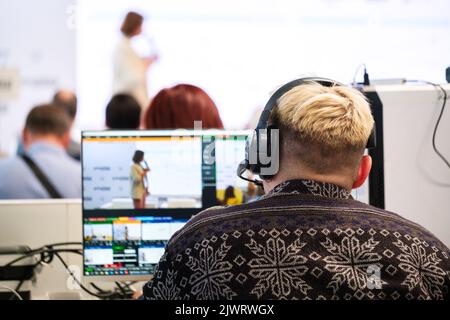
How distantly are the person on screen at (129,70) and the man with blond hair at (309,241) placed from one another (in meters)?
3.19

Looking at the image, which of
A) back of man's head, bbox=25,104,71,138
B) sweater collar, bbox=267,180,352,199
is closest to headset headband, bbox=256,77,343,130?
sweater collar, bbox=267,180,352,199

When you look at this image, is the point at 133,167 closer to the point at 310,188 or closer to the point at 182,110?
the point at 182,110

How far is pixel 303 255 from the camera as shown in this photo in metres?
0.96

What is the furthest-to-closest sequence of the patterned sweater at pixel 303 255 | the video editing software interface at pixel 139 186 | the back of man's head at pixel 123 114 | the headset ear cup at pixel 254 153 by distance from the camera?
the back of man's head at pixel 123 114 < the video editing software interface at pixel 139 186 < the headset ear cup at pixel 254 153 < the patterned sweater at pixel 303 255

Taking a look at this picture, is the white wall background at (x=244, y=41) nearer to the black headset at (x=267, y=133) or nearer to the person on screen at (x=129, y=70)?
the person on screen at (x=129, y=70)

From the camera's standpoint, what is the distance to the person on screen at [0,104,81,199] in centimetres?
233

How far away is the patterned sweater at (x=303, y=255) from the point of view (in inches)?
37.7

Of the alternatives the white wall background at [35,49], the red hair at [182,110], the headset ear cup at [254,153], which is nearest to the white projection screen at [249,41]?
the white wall background at [35,49]

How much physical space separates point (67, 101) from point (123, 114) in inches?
25.6

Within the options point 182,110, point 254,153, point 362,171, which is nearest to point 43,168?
point 182,110

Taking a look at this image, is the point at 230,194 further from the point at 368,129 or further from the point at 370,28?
the point at 370,28

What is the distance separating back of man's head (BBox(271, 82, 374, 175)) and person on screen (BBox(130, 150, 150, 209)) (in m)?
0.57

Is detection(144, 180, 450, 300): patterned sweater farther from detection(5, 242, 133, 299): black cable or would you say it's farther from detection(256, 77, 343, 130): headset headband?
detection(5, 242, 133, 299): black cable

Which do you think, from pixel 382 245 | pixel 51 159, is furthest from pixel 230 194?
pixel 51 159
